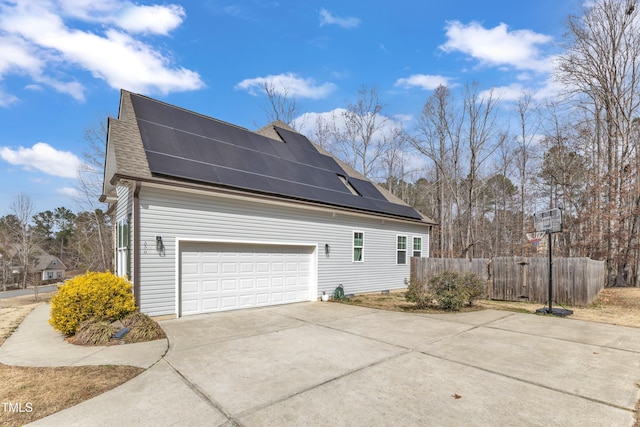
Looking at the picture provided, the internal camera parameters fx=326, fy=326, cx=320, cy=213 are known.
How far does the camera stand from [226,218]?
892 cm

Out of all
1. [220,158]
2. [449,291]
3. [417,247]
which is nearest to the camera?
[449,291]

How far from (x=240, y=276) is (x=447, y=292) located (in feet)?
19.3

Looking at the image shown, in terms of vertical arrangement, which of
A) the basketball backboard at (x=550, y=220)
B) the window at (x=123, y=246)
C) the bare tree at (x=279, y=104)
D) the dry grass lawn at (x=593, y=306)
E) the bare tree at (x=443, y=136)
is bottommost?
the dry grass lawn at (x=593, y=306)

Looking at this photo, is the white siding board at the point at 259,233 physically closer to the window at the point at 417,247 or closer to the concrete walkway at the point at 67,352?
the window at the point at 417,247

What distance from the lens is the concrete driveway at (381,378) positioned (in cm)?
325

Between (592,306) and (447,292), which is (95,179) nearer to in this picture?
(447,292)

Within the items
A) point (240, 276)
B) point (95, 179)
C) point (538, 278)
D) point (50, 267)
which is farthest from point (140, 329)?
point (50, 267)

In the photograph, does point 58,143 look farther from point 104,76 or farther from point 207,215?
point 207,215

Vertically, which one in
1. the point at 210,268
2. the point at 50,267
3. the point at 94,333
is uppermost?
the point at 210,268

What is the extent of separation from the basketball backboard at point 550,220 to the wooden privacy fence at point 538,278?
2083 mm

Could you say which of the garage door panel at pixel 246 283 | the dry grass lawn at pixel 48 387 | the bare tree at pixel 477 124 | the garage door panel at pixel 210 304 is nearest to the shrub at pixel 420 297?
the garage door panel at pixel 246 283

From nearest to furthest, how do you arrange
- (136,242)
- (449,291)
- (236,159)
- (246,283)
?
(136,242), (449,291), (246,283), (236,159)

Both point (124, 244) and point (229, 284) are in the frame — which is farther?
point (229, 284)

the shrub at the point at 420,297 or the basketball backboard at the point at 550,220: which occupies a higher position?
the basketball backboard at the point at 550,220
